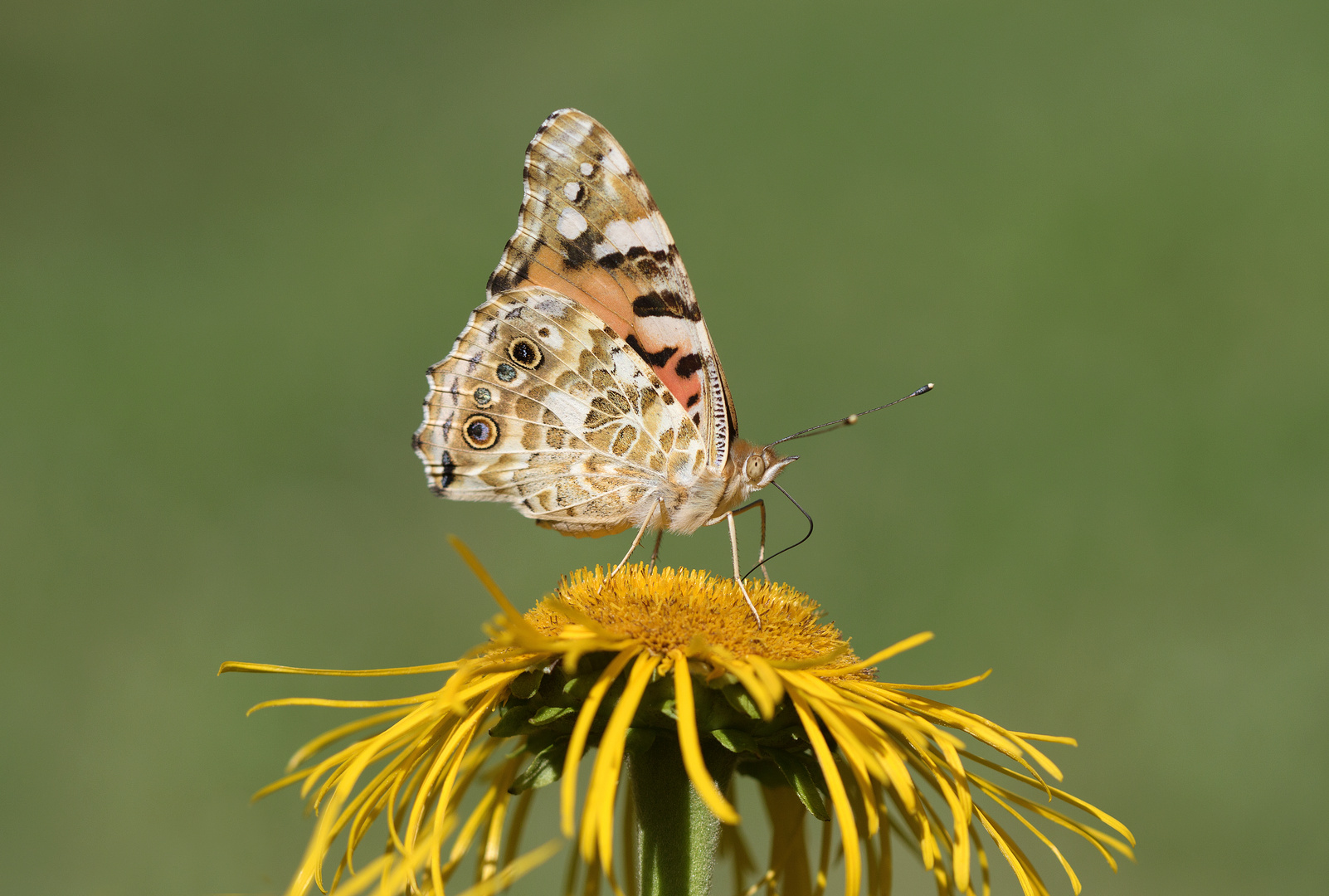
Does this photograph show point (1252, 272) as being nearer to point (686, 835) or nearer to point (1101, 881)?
point (1101, 881)

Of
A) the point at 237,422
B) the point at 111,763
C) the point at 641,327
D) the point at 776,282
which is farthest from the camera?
the point at 776,282

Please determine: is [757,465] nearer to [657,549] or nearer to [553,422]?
[657,549]

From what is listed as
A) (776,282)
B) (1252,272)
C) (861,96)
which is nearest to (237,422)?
(776,282)

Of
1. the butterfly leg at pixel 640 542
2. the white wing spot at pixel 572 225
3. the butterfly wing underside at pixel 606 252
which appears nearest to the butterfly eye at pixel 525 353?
the butterfly wing underside at pixel 606 252

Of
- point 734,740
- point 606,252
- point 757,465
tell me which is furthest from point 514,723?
point 606,252

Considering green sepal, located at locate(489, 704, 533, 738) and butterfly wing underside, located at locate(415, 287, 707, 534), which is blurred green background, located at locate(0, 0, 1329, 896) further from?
green sepal, located at locate(489, 704, 533, 738)

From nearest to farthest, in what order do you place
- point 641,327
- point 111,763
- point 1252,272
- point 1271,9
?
point 641,327, point 111,763, point 1252,272, point 1271,9

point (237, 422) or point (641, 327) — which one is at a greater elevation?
point (237, 422)
